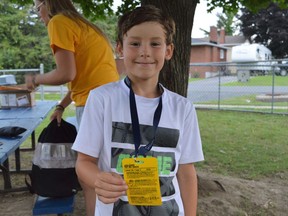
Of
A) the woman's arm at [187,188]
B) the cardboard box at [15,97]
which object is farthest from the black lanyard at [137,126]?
the cardboard box at [15,97]

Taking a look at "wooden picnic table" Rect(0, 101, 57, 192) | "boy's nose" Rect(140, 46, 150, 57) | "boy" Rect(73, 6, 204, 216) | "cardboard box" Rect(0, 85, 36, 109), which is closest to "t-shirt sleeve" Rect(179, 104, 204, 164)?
"boy" Rect(73, 6, 204, 216)

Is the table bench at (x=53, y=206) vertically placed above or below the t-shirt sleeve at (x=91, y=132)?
below

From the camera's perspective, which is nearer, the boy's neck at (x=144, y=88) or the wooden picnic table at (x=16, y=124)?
the boy's neck at (x=144, y=88)

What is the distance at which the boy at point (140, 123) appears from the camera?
5.23 ft

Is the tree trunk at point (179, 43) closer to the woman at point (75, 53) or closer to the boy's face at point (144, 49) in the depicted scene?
the woman at point (75, 53)

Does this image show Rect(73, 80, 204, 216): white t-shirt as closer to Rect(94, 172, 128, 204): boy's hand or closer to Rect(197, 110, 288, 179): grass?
Rect(94, 172, 128, 204): boy's hand

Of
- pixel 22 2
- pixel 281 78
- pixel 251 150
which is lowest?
pixel 251 150

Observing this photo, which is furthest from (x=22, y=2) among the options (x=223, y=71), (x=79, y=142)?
(x=223, y=71)

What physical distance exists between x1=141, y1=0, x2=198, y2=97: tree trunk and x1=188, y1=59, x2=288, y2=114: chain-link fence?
27.3 feet

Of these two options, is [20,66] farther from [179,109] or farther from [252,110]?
[179,109]

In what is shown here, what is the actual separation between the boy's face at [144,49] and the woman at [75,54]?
774mm

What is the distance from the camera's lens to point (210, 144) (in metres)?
6.91

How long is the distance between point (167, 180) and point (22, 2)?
11.9 ft

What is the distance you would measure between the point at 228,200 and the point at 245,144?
3265 millimetres
